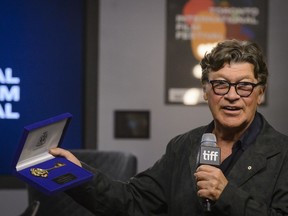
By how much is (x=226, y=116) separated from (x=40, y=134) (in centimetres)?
59

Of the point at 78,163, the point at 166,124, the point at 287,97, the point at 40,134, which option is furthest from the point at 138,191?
the point at 287,97

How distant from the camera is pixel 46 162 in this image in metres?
1.88

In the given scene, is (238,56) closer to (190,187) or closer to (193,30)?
(190,187)

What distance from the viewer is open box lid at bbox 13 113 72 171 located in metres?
1.73

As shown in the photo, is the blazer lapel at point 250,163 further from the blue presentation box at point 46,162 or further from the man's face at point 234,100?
the blue presentation box at point 46,162

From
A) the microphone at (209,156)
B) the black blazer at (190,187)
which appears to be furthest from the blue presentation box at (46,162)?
the microphone at (209,156)

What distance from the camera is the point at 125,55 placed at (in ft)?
13.3

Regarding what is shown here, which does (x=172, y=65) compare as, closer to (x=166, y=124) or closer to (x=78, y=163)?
(x=166, y=124)

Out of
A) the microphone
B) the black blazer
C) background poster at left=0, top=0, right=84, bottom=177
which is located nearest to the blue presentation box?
the black blazer

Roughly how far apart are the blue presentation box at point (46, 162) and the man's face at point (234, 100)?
47cm

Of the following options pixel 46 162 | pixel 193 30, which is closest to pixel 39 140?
pixel 46 162

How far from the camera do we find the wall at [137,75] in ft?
13.2

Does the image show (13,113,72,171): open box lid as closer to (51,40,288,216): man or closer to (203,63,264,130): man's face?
(51,40,288,216): man

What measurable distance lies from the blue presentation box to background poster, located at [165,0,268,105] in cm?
217
